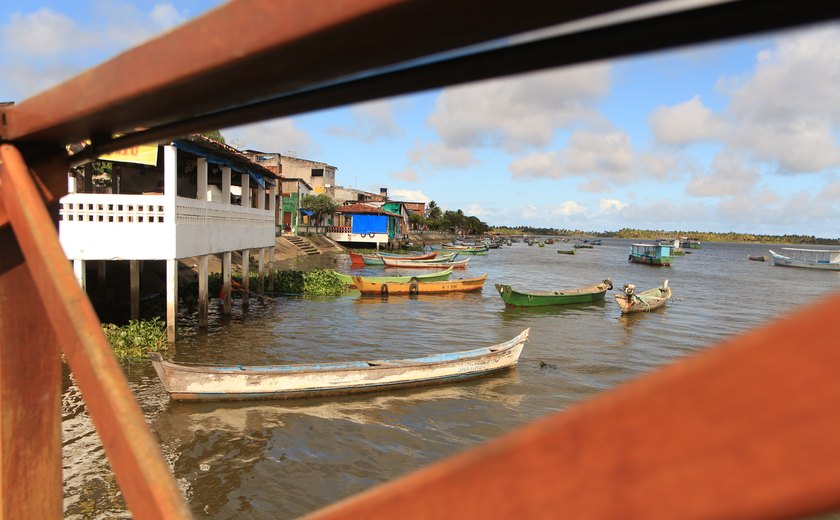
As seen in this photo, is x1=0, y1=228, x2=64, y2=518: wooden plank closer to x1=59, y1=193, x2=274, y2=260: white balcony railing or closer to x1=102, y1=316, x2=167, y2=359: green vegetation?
x1=59, y1=193, x2=274, y2=260: white balcony railing

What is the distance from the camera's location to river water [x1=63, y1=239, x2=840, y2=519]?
6.36 m

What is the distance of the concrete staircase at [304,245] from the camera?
38.0 meters

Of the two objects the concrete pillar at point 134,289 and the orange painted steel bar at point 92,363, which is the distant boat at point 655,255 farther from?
the orange painted steel bar at point 92,363

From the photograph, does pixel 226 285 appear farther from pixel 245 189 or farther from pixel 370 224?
pixel 370 224

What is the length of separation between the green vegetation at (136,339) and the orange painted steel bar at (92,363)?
9.81 meters

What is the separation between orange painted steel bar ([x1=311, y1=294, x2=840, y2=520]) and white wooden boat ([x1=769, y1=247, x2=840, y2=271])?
6345cm

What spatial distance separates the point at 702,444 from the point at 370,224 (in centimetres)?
4543

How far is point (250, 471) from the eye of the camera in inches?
261

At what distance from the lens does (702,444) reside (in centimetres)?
45

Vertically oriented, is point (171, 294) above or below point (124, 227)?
below

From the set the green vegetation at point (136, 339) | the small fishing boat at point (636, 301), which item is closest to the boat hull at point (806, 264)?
the small fishing boat at point (636, 301)

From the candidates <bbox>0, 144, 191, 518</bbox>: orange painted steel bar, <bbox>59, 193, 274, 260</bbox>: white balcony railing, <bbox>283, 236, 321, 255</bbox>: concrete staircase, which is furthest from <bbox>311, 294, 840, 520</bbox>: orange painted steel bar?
<bbox>283, 236, 321, 255</bbox>: concrete staircase

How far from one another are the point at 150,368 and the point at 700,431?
437 inches

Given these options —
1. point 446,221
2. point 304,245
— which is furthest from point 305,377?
point 446,221
